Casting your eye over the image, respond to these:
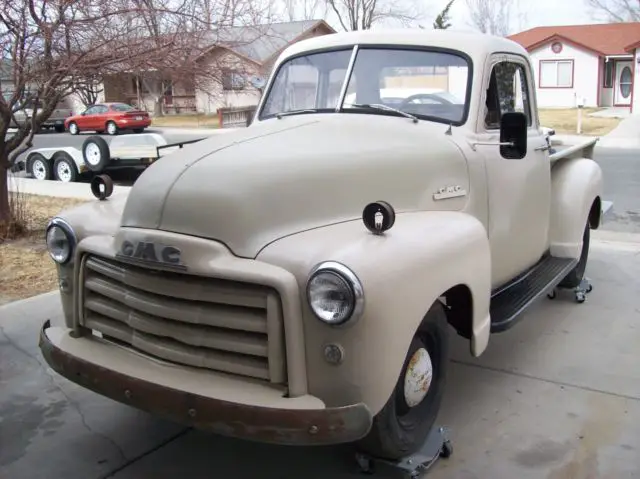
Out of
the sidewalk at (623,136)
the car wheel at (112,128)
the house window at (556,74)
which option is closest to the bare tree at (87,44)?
the sidewalk at (623,136)

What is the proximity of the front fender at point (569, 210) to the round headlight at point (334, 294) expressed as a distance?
3096 millimetres

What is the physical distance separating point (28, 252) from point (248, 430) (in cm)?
563

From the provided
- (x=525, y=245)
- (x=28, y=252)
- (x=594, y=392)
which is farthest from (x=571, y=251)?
(x=28, y=252)

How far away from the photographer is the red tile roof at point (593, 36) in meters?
34.3

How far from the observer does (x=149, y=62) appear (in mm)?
7051

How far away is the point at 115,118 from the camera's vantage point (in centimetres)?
2833

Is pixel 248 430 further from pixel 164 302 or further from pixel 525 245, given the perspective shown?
pixel 525 245

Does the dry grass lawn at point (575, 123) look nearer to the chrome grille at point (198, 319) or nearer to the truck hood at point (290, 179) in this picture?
the truck hood at point (290, 179)

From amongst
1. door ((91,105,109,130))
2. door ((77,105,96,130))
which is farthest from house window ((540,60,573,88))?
door ((77,105,96,130))

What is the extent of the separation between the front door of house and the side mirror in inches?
1319

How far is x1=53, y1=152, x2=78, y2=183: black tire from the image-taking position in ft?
45.7

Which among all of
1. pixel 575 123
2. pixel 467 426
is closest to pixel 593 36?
pixel 575 123

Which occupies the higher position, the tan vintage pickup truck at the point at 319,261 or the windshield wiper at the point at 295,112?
the windshield wiper at the point at 295,112

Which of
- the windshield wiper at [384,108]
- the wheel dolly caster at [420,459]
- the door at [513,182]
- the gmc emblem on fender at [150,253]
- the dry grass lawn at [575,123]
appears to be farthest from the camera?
the dry grass lawn at [575,123]
